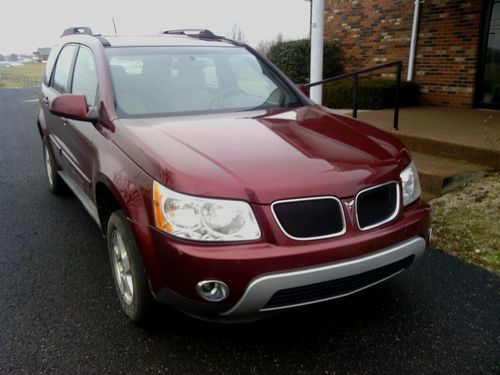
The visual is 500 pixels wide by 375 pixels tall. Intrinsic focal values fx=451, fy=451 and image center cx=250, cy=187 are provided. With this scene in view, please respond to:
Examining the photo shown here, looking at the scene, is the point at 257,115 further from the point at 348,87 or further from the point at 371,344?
the point at 348,87

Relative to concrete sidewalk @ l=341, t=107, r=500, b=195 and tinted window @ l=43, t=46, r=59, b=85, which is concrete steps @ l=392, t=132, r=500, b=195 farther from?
tinted window @ l=43, t=46, r=59, b=85

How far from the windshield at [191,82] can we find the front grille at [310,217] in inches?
52.8

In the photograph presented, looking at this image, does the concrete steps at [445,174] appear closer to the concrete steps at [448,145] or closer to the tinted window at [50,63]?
the concrete steps at [448,145]

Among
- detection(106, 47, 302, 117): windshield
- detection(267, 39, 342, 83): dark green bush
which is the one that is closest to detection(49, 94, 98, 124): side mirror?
detection(106, 47, 302, 117): windshield

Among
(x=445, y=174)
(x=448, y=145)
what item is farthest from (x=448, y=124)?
(x=445, y=174)

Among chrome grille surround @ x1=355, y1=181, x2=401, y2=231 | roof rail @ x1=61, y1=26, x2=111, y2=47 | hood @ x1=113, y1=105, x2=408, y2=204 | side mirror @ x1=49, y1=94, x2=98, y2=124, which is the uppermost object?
roof rail @ x1=61, y1=26, x2=111, y2=47

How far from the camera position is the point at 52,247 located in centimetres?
390

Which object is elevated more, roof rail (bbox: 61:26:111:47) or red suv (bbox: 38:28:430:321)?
roof rail (bbox: 61:26:111:47)

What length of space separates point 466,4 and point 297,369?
8.83m

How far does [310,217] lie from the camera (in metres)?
2.23

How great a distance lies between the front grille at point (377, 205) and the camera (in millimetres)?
2359

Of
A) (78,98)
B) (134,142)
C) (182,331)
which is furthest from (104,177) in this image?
(182,331)

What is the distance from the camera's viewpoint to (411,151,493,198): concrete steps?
482 cm

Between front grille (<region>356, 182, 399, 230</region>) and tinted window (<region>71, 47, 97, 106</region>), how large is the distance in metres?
2.13
